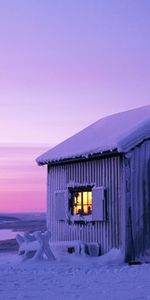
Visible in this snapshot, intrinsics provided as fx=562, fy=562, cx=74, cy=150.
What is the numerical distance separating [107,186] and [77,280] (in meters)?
5.34

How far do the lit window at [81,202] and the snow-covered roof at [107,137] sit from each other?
1.28 meters

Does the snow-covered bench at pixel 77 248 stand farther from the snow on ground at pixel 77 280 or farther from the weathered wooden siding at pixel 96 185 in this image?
the snow on ground at pixel 77 280

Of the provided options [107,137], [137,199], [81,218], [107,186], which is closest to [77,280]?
[137,199]

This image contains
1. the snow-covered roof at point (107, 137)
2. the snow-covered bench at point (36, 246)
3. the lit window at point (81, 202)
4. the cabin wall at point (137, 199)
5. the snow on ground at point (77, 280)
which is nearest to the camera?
the snow on ground at point (77, 280)

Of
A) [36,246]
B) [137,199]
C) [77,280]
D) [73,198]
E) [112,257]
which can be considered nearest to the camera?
[77,280]

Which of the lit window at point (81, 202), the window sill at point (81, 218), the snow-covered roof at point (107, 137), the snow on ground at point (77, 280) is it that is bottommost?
the snow on ground at point (77, 280)

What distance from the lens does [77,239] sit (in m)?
19.1

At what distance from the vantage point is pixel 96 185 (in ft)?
59.4

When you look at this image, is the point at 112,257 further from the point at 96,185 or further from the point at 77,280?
Answer: the point at 77,280

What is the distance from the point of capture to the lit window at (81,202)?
18.8m

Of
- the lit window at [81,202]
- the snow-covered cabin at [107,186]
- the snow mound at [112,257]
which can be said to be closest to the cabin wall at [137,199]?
the snow-covered cabin at [107,186]

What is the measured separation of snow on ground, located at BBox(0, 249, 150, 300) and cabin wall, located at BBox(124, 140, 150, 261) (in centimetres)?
63

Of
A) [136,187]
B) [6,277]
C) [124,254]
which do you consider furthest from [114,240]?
[6,277]

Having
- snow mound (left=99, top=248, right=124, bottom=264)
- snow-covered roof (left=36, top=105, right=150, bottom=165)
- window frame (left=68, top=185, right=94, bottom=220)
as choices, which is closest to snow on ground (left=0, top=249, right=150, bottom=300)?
snow mound (left=99, top=248, right=124, bottom=264)
